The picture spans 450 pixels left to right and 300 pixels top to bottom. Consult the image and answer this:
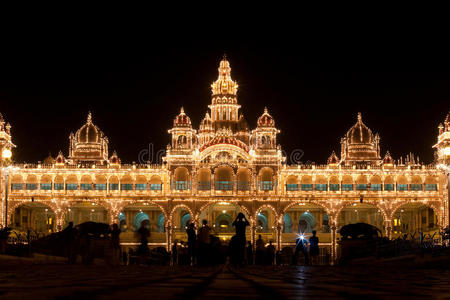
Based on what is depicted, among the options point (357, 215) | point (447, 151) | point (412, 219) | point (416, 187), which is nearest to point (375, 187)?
point (416, 187)

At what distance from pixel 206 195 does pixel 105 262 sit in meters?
31.2

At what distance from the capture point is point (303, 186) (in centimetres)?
5928

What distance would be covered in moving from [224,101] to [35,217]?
2224cm

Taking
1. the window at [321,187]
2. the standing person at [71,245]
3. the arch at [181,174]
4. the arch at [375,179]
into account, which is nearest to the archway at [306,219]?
the window at [321,187]

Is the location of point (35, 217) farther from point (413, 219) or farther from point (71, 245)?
point (71, 245)

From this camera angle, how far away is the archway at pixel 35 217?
61.3m

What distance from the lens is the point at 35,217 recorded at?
2511 inches

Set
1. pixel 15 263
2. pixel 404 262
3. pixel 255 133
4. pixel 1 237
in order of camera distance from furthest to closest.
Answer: pixel 255 133, pixel 1 237, pixel 404 262, pixel 15 263

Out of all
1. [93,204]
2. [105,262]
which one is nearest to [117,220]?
[93,204]

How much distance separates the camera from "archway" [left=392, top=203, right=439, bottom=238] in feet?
203

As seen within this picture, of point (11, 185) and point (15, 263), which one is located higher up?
point (11, 185)

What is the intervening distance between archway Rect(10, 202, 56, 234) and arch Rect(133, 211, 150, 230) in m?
7.44

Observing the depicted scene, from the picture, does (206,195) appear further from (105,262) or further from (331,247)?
(105,262)

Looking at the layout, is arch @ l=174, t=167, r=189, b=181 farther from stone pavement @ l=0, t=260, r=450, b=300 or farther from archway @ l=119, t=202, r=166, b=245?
stone pavement @ l=0, t=260, r=450, b=300
